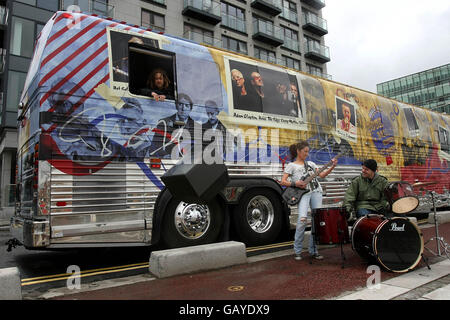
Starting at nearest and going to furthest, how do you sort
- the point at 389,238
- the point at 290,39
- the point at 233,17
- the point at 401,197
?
the point at 389,238 → the point at 401,197 → the point at 233,17 → the point at 290,39

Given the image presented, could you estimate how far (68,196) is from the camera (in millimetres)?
4211

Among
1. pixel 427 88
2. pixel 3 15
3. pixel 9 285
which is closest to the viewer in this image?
pixel 9 285

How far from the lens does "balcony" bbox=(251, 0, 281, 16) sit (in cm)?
2865

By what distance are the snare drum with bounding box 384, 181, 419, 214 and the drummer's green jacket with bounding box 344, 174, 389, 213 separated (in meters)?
0.10

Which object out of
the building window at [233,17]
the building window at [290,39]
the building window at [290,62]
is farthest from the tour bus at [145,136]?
the building window at [290,39]

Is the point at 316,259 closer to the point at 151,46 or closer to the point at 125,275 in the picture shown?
the point at 125,275

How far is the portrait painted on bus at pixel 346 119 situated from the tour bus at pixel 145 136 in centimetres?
65

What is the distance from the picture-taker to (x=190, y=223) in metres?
5.04

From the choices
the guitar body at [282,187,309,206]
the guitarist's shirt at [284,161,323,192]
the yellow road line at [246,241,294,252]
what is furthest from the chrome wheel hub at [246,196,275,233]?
the guitarist's shirt at [284,161,323,192]

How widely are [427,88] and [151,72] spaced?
72.8 m

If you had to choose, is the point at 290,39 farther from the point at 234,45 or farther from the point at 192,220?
A: the point at 192,220

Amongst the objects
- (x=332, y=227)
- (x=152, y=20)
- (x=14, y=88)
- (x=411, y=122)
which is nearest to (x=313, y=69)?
(x=152, y=20)

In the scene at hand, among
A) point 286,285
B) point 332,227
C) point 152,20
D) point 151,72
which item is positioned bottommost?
point 286,285

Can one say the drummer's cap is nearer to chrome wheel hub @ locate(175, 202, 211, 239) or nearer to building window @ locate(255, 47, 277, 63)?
chrome wheel hub @ locate(175, 202, 211, 239)
